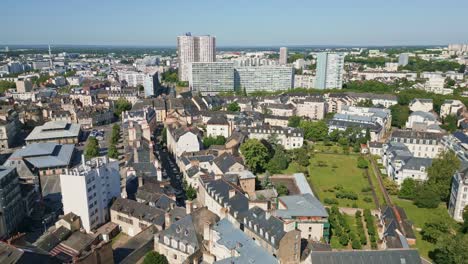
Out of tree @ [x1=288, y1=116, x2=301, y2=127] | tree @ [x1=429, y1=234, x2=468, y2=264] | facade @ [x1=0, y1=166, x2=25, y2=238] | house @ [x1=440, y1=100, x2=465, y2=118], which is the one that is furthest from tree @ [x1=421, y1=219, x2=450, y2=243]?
house @ [x1=440, y1=100, x2=465, y2=118]

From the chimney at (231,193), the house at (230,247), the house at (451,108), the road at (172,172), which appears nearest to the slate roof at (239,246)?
the house at (230,247)

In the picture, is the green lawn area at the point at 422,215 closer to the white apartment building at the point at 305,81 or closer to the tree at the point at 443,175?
the tree at the point at 443,175

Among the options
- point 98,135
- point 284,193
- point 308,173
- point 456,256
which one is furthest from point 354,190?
point 98,135

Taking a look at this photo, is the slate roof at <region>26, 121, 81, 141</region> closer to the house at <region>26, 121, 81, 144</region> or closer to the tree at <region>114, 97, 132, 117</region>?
the house at <region>26, 121, 81, 144</region>

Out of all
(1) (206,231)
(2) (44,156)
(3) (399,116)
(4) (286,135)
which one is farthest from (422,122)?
(2) (44,156)

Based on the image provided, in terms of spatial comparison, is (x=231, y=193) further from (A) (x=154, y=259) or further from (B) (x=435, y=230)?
(B) (x=435, y=230)
